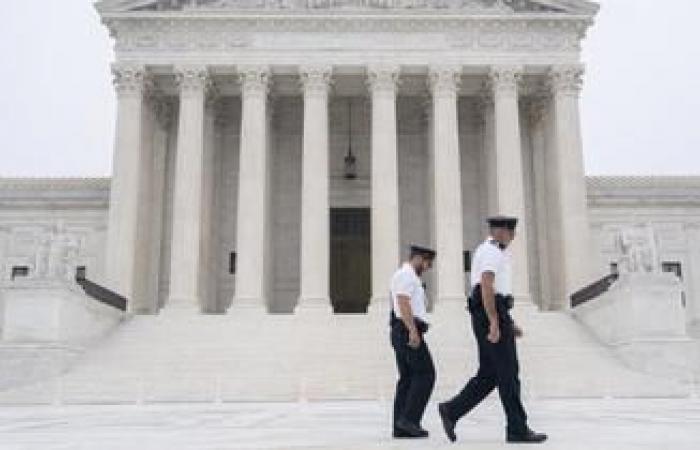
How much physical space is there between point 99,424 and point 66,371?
1520 cm

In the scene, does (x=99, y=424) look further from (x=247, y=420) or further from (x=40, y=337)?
(x=40, y=337)

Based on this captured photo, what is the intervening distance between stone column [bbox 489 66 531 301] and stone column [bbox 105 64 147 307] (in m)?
16.6

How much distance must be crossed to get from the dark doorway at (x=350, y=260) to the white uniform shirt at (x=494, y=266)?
34.4 m

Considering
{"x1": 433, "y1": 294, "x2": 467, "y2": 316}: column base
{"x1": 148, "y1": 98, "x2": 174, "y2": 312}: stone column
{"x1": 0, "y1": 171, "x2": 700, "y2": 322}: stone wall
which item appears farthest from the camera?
{"x1": 0, "y1": 171, "x2": 700, "y2": 322}: stone wall

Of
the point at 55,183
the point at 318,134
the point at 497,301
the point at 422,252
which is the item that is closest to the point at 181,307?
the point at 318,134

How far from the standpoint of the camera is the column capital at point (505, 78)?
38219 mm

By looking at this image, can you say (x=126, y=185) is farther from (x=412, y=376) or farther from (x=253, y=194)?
(x=412, y=376)

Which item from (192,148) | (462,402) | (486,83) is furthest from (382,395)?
(486,83)

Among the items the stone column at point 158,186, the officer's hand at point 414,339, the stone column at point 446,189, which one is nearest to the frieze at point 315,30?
the stone column at point 446,189

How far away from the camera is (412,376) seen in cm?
962

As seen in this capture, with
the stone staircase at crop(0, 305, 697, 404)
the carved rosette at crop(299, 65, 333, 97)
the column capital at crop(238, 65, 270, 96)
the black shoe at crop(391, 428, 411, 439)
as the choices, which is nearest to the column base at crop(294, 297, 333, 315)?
the stone staircase at crop(0, 305, 697, 404)

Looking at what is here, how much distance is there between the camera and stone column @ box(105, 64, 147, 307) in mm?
36281

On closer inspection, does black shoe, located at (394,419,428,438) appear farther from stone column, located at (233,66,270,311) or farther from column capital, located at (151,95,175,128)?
column capital, located at (151,95,175,128)

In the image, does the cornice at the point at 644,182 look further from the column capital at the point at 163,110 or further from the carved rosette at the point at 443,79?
the column capital at the point at 163,110
